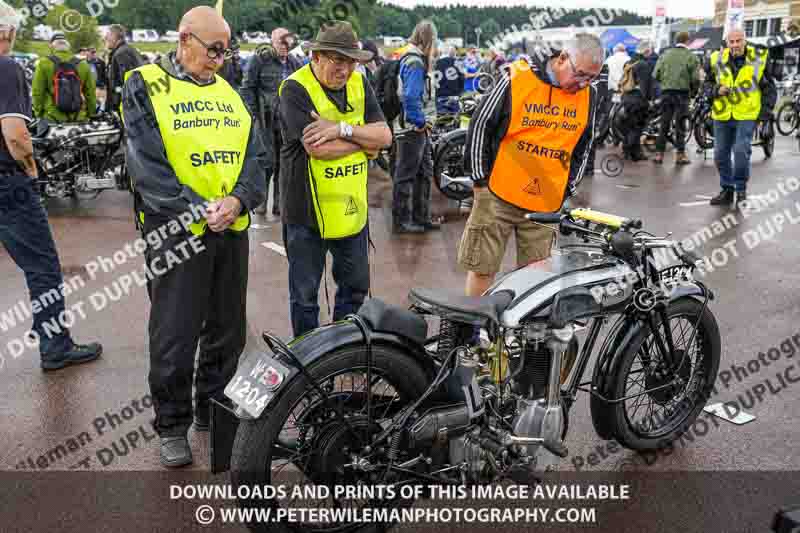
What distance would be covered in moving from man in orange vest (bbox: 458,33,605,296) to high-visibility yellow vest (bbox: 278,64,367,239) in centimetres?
67

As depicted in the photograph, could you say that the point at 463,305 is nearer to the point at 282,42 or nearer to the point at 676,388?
the point at 676,388

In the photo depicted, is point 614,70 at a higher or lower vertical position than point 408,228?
higher

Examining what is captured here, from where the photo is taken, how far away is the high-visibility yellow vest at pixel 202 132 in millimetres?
3268

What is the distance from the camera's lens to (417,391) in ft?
9.25

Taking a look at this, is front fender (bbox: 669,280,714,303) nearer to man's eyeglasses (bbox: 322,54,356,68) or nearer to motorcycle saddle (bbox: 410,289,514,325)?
motorcycle saddle (bbox: 410,289,514,325)

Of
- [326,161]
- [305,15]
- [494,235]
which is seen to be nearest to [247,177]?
[326,161]

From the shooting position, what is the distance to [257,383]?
258 centimetres

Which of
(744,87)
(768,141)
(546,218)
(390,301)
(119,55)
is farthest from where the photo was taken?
(768,141)

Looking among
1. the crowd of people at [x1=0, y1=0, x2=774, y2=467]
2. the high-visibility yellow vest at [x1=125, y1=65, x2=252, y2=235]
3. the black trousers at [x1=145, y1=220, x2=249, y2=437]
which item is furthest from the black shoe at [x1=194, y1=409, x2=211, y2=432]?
the high-visibility yellow vest at [x1=125, y1=65, x2=252, y2=235]

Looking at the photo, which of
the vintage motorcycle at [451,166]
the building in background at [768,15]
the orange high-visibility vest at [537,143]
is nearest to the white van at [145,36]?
the vintage motorcycle at [451,166]

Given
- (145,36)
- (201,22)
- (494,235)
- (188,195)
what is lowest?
(494,235)

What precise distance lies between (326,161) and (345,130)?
0.19 meters

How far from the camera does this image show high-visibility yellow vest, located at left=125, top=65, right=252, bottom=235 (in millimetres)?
3268

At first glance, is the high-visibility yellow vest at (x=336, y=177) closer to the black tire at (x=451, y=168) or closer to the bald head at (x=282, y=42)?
the black tire at (x=451, y=168)
